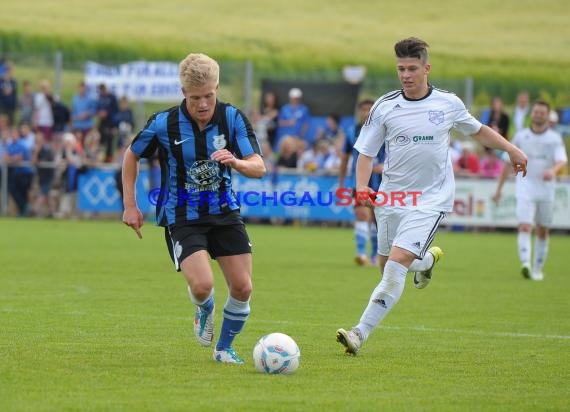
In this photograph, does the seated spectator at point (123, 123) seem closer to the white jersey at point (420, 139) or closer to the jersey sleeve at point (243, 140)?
the white jersey at point (420, 139)

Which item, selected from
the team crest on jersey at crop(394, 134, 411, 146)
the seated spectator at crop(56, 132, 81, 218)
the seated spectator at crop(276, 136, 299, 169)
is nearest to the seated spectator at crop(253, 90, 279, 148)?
the seated spectator at crop(276, 136, 299, 169)

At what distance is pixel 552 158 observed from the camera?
51.1ft

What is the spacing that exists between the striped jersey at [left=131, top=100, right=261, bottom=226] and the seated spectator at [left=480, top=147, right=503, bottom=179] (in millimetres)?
18776

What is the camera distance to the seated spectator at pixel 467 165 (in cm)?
2604

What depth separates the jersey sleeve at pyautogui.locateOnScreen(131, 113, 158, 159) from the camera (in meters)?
7.76

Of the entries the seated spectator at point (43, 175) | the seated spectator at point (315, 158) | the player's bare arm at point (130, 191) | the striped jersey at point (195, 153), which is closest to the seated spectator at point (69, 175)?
the seated spectator at point (43, 175)

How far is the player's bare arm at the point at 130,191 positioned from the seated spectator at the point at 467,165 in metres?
18.7

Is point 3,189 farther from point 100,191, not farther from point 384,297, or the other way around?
point 384,297

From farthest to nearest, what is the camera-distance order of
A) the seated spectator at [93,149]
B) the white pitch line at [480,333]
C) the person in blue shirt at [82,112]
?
the person in blue shirt at [82,112] → the seated spectator at [93,149] → the white pitch line at [480,333]

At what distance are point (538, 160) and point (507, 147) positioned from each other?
715 centimetres

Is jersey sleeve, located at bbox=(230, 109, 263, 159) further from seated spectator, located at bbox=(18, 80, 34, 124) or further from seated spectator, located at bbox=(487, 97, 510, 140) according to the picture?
seated spectator, located at bbox=(18, 80, 34, 124)

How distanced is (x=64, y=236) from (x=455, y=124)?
13780mm

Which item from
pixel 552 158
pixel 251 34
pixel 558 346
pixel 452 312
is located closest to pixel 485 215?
pixel 552 158

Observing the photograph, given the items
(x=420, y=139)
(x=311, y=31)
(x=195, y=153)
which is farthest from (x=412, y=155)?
(x=311, y=31)
